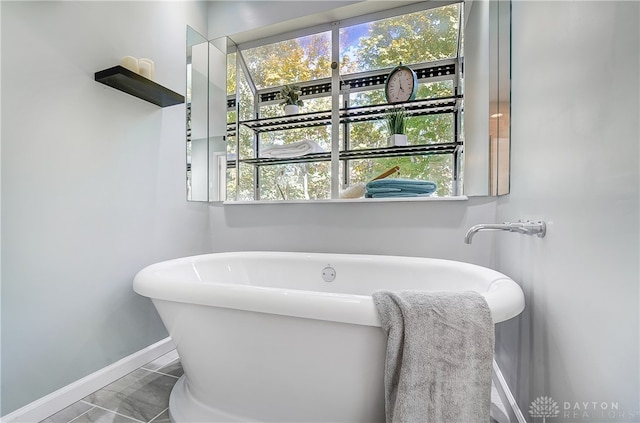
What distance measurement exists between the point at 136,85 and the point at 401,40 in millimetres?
1719

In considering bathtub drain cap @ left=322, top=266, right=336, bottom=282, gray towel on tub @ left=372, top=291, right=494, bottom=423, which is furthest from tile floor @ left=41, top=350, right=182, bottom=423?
gray towel on tub @ left=372, top=291, right=494, bottom=423

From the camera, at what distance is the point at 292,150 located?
2.31 m

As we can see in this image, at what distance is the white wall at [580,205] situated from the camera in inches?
23.2

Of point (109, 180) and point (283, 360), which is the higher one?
point (109, 180)

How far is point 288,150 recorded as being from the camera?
232cm

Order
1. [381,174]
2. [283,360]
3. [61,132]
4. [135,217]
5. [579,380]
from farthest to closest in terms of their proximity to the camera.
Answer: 1. [381,174]
2. [135,217]
3. [61,132]
4. [283,360]
5. [579,380]

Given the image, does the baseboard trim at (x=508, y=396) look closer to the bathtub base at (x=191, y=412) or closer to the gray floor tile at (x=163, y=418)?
the bathtub base at (x=191, y=412)

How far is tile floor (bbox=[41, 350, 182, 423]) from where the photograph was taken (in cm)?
125

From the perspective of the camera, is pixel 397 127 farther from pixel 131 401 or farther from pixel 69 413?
pixel 69 413

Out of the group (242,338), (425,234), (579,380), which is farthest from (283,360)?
(425,234)

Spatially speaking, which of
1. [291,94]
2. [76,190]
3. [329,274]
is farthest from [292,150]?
[76,190]

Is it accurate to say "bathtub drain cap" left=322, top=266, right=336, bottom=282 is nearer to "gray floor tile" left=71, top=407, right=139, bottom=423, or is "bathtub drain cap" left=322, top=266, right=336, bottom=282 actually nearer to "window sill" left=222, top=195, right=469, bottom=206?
"window sill" left=222, top=195, right=469, bottom=206

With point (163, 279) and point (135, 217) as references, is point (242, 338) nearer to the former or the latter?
point (163, 279)

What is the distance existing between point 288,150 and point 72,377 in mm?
1767
